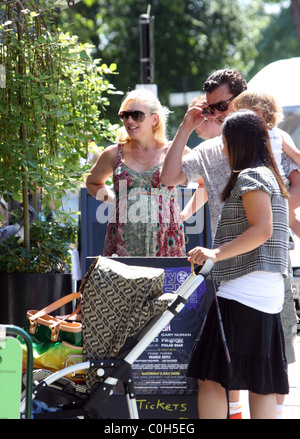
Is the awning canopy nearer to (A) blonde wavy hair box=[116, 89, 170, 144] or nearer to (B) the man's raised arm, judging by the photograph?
(A) blonde wavy hair box=[116, 89, 170, 144]

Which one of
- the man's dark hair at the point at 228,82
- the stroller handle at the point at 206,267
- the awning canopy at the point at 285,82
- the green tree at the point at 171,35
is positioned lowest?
the stroller handle at the point at 206,267

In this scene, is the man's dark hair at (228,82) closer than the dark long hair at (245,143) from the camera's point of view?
No

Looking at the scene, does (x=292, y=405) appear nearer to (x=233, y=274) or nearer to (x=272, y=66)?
(x=233, y=274)

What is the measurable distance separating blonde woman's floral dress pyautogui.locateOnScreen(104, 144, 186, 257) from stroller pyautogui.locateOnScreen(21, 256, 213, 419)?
1119 millimetres

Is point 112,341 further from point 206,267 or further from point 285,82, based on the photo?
point 285,82

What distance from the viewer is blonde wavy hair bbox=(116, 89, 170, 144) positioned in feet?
16.3

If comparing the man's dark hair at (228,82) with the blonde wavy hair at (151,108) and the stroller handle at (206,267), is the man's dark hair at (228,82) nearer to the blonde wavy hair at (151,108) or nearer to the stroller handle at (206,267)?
the blonde wavy hair at (151,108)

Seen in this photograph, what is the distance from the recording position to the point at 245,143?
380 centimetres

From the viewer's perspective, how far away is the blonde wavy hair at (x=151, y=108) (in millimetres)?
4969

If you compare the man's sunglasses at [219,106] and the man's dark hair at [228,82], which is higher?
the man's dark hair at [228,82]

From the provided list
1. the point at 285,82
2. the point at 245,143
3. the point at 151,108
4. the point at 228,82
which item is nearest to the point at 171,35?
the point at 285,82

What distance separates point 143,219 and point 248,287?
4.03 feet

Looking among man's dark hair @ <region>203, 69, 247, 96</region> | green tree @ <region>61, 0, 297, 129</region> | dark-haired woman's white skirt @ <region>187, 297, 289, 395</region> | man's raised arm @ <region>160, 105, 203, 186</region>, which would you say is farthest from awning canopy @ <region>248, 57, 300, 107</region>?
green tree @ <region>61, 0, 297, 129</region>

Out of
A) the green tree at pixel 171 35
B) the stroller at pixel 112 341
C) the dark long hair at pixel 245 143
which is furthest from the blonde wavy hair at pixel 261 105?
the green tree at pixel 171 35
